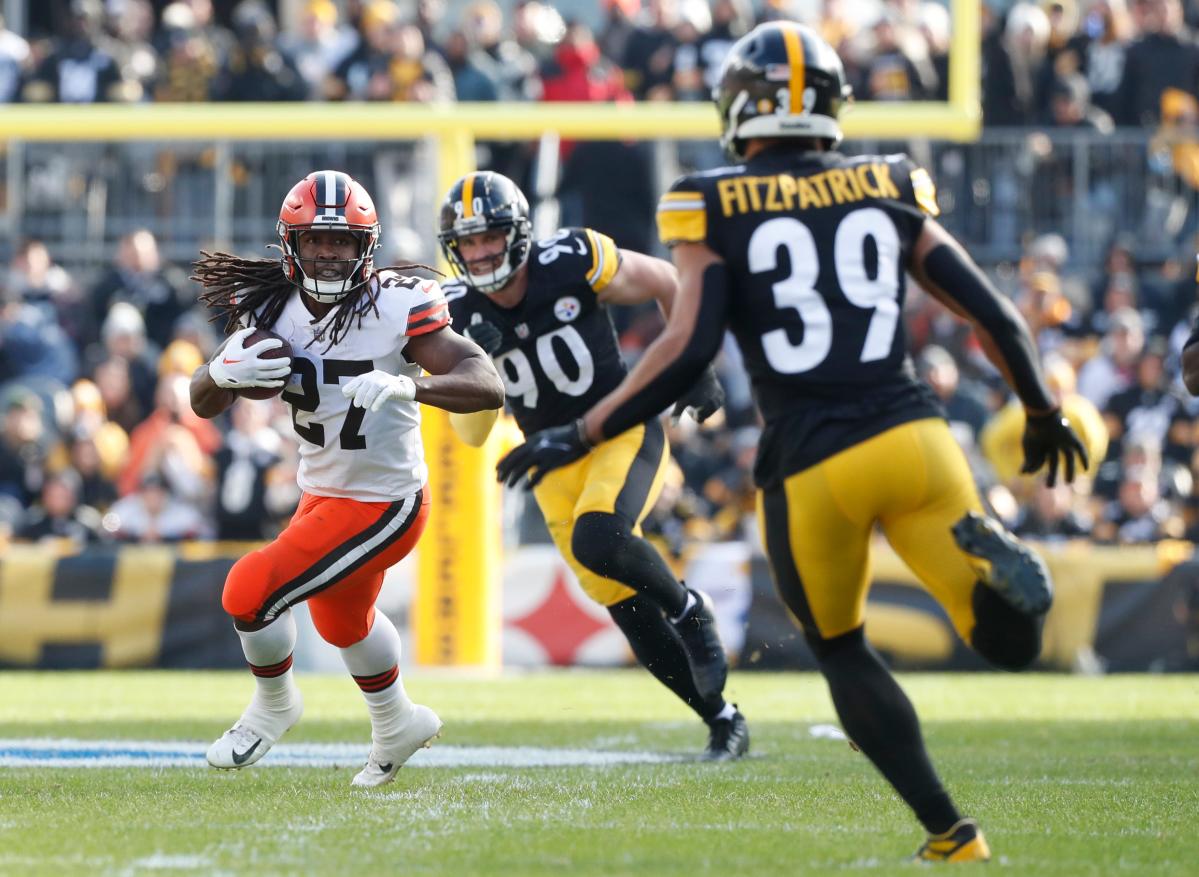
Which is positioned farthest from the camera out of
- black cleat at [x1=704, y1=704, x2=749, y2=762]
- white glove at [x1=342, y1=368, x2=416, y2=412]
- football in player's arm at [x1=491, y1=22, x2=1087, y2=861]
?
black cleat at [x1=704, y1=704, x2=749, y2=762]

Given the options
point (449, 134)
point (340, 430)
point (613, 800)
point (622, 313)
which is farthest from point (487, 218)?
point (622, 313)

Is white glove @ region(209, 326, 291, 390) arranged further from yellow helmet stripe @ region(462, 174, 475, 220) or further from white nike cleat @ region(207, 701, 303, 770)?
yellow helmet stripe @ region(462, 174, 475, 220)

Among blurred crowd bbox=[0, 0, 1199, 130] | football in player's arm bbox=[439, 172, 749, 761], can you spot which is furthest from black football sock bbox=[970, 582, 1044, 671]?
blurred crowd bbox=[0, 0, 1199, 130]

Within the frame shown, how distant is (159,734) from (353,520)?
2171mm

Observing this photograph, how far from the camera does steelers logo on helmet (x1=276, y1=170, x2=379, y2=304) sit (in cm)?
530

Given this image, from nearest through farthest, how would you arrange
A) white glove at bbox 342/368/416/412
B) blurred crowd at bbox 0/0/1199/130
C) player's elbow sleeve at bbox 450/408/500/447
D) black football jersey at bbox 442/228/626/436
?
white glove at bbox 342/368/416/412
player's elbow sleeve at bbox 450/408/500/447
black football jersey at bbox 442/228/626/436
blurred crowd at bbox 0/0/1199/130

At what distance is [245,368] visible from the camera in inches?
197

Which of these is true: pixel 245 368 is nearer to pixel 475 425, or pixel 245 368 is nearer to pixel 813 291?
pixel 475 425

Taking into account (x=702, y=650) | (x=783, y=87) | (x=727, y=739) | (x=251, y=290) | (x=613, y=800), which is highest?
(x=783, y=87)

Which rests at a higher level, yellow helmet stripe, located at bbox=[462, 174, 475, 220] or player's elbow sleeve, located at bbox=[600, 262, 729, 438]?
yellow helmet stripe, located at bbox=[462, 174, 475, 220]

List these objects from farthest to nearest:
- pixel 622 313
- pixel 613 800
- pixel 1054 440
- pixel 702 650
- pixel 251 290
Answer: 1. pixel 622 313
2. pixel 702 650
3. pixel 251 290
4. pixel 613 800
5. pixel 1054 440

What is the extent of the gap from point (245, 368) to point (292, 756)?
1.85 metres

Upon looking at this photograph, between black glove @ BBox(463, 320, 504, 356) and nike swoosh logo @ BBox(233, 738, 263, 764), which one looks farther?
black glove @ BBox(463, 320, 504, 356)

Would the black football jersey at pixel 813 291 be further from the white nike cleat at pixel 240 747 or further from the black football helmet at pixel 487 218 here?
the black football helmet at pixel 487 218
